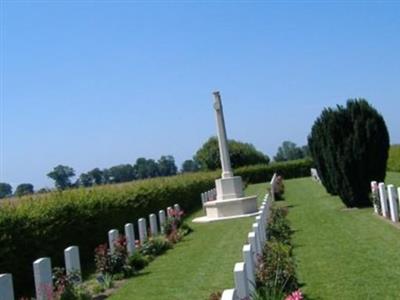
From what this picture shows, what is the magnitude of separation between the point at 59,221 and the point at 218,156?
6556 centimetres

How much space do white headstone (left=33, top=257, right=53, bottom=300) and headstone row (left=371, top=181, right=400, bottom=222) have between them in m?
9.93

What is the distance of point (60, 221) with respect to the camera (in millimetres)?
13891

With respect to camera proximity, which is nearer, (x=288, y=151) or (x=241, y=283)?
(x=241, y=283)

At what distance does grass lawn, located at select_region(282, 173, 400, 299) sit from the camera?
8505 millimetres

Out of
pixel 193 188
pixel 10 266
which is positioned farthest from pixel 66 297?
pixel 193 188

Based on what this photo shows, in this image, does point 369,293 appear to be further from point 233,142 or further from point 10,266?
point 233,142

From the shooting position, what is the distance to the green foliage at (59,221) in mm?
11375

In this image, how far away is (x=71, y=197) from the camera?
52.4ft

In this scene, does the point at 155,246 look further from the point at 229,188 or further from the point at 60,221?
the point at 229,188

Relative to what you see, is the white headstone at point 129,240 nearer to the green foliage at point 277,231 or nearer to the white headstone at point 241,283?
the green foliage at point 277,231

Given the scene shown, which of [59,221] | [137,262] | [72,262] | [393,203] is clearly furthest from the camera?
[393,203]

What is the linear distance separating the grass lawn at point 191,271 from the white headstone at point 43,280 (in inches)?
71.9

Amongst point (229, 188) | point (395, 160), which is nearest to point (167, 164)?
point (395, 160)

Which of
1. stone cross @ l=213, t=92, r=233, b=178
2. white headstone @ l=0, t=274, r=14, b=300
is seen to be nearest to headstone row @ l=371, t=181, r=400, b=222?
stone cross @ l=213, t=92, r=233, b=178
